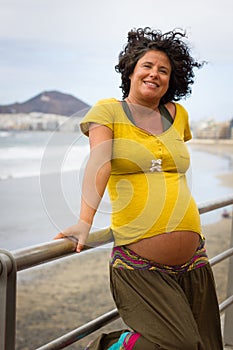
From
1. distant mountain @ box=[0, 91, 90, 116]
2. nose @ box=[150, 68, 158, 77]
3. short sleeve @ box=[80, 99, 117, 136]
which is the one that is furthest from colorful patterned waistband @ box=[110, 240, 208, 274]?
distant mountain @ box=[0, 91, 90, 116]

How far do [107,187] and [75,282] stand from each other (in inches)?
770

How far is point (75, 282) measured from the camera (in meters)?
20.6

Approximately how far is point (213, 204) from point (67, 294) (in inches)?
758

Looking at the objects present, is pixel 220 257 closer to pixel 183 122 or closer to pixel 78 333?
pixel 183 122

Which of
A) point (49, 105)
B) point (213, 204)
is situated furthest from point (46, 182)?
point (49, 105)

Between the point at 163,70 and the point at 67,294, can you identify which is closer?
the point at 163,70

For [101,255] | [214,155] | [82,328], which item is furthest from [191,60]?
[214,155]

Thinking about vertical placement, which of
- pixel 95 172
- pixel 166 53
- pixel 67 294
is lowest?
pixel 67 294

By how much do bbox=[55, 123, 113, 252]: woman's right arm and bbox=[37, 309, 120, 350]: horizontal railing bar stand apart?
22 cm

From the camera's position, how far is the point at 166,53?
150 cm

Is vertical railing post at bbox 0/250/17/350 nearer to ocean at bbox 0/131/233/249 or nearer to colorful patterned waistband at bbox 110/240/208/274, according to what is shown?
ocean at bbox 0/131/233/249

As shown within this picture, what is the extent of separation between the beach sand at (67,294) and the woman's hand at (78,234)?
13780 mm

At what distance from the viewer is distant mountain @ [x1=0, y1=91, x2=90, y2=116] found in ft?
97.9

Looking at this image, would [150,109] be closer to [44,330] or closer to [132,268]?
[132,268]
